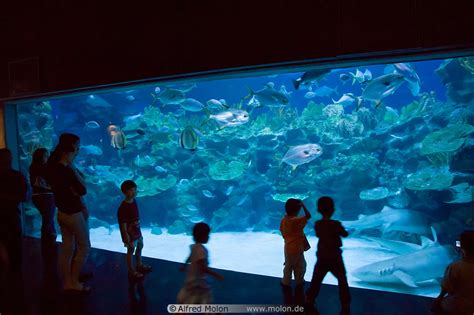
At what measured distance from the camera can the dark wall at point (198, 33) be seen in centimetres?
342

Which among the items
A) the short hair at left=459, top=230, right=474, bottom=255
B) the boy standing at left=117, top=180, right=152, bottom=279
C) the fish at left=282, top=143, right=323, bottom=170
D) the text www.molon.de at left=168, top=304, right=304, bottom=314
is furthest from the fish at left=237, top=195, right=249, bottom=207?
the short hair at left=459, top=230, right=474, bottom=255

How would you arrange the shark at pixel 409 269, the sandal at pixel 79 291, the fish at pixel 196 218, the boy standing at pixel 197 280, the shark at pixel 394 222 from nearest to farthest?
the boy standing at pixel 197 280, the sandal at pixel 79 291, the shark at pixel 409 269, the shark at pixel 394 222, the fish at pixel 196 218

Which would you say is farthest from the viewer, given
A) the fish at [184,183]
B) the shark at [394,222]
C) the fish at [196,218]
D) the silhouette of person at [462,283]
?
the fish at [184,183]

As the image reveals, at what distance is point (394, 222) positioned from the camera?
877 cm

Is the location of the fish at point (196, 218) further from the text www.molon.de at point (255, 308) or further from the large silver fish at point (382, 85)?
the text www.molon.de at point (255, 308)

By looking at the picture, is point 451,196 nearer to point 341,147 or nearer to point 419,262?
point 419,262

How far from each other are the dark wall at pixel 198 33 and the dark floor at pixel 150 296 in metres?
2.57

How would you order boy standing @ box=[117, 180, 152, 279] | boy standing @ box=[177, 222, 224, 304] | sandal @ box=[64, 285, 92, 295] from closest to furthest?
boy standing @ box=[177, 222, 224, 304] < sandal @ box=[64, 285, 92, 295] < boy standing @ box=[117, 180, 152, 279]

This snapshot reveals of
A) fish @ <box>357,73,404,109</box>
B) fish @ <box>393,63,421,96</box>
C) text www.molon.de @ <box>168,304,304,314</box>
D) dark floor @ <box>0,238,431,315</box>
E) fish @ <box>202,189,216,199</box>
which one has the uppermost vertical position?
fish @ <box>393,63,421,96</box>

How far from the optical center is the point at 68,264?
378cm

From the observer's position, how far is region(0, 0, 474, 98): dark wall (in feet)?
11.2

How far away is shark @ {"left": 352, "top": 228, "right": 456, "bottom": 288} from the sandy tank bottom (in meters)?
0.13

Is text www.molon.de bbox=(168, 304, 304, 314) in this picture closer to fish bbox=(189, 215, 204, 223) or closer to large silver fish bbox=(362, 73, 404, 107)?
large silver fish bbox=(362, 73, 404, 107)

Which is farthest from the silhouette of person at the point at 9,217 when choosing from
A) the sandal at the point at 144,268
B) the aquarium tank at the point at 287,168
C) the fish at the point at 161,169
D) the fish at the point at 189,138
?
the fish at the point at 161,169
